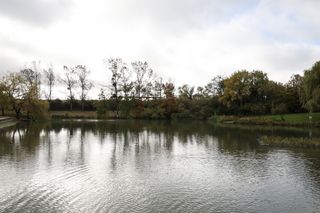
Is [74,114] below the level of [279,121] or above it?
above

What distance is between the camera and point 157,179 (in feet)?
55.2

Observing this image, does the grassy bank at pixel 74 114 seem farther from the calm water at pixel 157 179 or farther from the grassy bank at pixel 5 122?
the calm water at pixel 157 179

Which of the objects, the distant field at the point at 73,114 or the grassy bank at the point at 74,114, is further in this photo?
the distant field at the point at 73,114

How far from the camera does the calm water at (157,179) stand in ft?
42.0

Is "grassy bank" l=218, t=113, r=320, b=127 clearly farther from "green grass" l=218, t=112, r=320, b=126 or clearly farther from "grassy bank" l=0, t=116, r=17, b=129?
"grassy bank" l=0, t=116, r=17, b=129

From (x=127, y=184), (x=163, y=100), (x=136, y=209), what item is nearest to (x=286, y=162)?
(x=127, y=184)

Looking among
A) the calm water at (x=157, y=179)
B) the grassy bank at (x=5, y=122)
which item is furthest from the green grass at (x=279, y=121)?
the grassy bank at (x=5, y=122)

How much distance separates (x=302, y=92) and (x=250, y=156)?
3255 centimetres

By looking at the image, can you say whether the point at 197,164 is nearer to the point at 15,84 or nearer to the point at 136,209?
the point at 136,209

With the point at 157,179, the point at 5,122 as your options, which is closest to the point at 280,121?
the point at 5,122

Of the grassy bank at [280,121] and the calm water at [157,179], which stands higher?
the grassy bank at [280,121]

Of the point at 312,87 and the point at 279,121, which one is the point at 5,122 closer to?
the point at 279,121

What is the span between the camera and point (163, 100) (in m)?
79.8

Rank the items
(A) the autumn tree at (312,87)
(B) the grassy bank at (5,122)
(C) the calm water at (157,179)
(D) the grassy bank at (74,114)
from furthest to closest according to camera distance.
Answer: (D) the grassy bank at (74,114) → (B) the grassy bank at (5,122) → (A) the autumn tree at (312,87) → (C) the calm water at (157,179)
